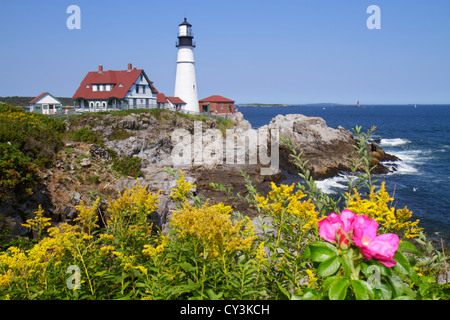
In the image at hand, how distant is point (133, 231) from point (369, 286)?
2.75 m

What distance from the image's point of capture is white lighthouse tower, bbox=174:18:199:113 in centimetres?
5619

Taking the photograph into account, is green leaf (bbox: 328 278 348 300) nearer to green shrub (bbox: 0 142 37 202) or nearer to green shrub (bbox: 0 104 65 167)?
green shrub (bbox: 0 142 37 202)

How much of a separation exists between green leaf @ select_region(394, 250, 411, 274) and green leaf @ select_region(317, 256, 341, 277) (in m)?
0.42

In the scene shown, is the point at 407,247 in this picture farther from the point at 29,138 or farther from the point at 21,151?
the point at 29,138

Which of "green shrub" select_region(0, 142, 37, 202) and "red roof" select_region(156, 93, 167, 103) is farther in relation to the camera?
"red roof" select_region(156, 93, 167, 103)

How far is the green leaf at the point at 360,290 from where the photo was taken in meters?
1.72

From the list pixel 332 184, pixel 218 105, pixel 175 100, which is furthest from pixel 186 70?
pixel 332 184

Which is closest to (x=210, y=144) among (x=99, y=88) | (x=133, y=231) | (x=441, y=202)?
(x=99, y=88)

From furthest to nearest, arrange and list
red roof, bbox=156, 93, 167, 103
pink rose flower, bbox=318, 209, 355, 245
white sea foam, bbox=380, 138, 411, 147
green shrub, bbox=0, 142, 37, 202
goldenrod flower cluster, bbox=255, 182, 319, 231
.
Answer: white sea foam, bbox=380, 138, 411, 147 < red roof, bbox=156, 93, 167, 103 < green shrub, bbox=0, 142, 37, 202 < goldenrod flower cluster, bbox=255, 182, 319, 231 < pink rose flower, bbox=318, 209, 355, 245

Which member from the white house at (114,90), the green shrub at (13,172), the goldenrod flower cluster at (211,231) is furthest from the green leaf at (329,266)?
the white house at (114,90)

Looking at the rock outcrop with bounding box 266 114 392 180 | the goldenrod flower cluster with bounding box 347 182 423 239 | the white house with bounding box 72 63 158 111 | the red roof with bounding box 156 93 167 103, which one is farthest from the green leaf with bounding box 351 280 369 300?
the red roof with bounding box 156 93 167 103

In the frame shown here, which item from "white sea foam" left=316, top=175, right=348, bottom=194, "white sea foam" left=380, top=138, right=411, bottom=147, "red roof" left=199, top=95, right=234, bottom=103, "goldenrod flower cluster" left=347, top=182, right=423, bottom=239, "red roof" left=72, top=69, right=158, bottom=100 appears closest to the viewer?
"goldenrod flower cluster" left=347, top=182, right=423, bottom=239

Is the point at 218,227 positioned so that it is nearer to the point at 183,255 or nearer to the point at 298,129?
the point at 183,255

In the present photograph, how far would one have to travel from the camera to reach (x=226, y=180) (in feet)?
98.5
